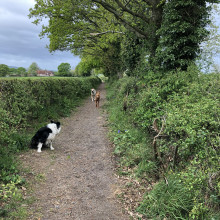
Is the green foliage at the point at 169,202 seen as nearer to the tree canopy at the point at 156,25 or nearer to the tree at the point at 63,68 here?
the tree canopy at the point at 156,25

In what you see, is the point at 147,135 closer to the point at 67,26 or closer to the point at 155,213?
the point at 155,213

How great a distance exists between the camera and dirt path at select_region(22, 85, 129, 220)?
10.9 feet

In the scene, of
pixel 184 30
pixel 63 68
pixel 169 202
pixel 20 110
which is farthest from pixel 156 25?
pixel 63 68

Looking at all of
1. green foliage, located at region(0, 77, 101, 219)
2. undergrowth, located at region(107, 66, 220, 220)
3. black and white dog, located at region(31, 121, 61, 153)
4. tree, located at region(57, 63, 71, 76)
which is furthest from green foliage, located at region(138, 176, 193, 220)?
tree, located at region(57, 63, 71, 76)

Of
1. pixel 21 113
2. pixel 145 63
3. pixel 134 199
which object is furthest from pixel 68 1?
pixel 134 199

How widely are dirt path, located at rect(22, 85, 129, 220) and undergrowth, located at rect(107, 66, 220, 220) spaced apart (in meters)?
0.64

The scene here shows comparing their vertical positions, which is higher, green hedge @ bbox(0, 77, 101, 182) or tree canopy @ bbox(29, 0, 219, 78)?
tree canopy @ bbox(29, 0, 219, 78)

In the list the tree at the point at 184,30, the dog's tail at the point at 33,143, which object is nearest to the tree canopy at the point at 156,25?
the tree at the point at 184,30

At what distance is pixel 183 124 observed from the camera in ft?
12.3

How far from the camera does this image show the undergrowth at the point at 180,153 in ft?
9.02

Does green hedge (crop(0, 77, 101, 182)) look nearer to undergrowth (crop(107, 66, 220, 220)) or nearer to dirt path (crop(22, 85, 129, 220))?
dirt path (crop(22, 85, 129, 220))

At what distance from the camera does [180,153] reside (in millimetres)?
3744

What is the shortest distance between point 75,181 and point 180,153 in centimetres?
270

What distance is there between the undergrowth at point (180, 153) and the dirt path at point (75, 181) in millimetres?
640
